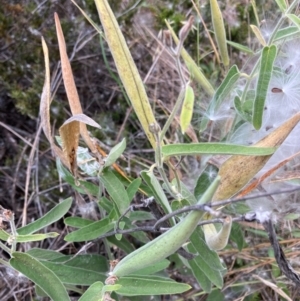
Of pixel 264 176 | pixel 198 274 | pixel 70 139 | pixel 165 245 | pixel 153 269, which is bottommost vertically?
pixel 198 274

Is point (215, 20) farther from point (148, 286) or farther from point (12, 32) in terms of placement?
point (12, 32)

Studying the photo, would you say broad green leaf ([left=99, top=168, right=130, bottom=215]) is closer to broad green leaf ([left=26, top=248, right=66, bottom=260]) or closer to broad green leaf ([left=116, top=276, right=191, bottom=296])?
broad green leaf ([left=116, top=276, right=191, bottom=296])

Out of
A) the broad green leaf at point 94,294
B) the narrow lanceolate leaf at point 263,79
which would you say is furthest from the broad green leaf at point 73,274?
the narrow lanceolate leaf at point 263,79

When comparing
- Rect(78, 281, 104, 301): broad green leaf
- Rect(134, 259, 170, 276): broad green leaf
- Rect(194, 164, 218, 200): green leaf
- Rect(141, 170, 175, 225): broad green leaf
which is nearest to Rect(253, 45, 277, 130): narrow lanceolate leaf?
Rect(194, 164, 218, 200): green leaf

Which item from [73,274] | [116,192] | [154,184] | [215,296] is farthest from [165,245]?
[215,296]

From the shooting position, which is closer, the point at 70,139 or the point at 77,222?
the point at 70,139

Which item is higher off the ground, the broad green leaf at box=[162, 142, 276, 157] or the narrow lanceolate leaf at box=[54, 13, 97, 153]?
the narrow lanceolate leaf at box=[54, 13, 97, 153]

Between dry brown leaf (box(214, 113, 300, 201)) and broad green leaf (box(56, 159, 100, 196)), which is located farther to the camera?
broad green leaf (box(56, 159, 100, 196))

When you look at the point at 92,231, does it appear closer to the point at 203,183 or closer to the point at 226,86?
the point at 203,183
